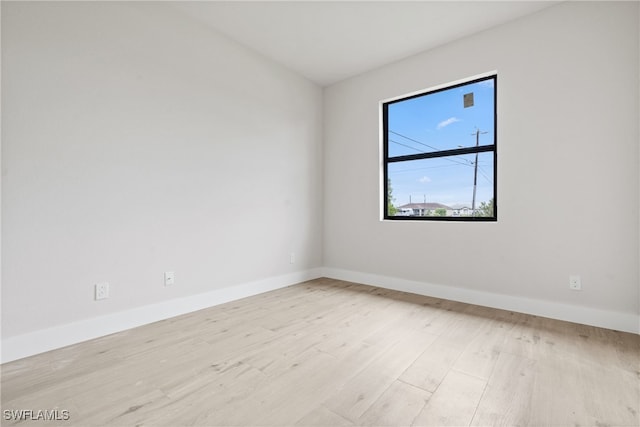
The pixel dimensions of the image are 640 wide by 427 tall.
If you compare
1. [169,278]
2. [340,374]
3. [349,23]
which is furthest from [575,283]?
[169,278]

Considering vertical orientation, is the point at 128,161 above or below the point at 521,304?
above

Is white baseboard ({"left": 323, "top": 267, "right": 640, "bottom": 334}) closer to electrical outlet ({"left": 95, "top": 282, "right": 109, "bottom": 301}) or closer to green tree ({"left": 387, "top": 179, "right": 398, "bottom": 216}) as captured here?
green tree ({"left": 387, "top": 179, "right": 398, "bottom": 216})

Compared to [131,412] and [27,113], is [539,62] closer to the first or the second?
[131,412]

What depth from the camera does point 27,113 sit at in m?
1.85

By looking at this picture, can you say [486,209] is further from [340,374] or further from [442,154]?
[340,374]

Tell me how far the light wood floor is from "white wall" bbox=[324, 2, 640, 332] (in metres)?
0.39

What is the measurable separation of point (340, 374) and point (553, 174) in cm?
241

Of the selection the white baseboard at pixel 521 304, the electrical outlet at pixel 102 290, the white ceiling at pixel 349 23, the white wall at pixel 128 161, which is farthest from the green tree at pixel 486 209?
the electrical outlet at pixel 102 290

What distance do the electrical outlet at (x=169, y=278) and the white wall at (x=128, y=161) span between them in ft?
0.16

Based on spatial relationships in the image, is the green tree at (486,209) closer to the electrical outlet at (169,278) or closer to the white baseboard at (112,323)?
the white baseboard at (112,323)

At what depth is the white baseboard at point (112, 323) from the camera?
181cm

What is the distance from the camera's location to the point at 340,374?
1.60 metres

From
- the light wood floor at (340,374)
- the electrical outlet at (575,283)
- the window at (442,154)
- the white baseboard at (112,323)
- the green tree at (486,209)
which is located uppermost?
the window at (442,154)

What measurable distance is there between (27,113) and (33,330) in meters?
1.38
